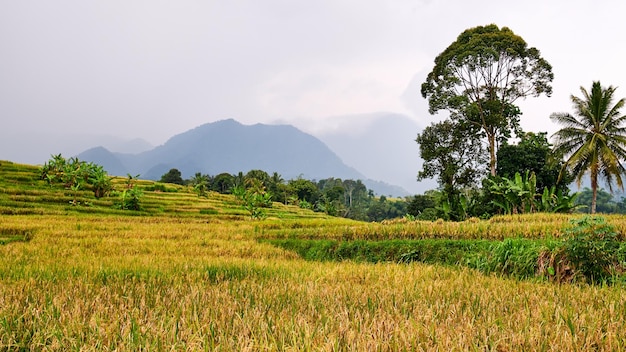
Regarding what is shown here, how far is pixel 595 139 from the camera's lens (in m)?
24.9

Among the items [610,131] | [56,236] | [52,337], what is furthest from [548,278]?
[610,131]

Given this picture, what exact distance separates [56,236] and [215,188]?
61518 millimetres

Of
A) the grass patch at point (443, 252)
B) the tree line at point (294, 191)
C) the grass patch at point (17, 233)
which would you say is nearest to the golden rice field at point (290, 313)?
the grass patch at point (443, 252)

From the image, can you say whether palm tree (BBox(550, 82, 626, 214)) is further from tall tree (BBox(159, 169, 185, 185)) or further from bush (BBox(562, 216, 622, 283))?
tall tree (BBox(159, 169, 185, 185))

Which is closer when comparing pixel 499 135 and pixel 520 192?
pixel 520 192

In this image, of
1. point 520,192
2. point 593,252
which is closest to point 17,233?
point 593,252

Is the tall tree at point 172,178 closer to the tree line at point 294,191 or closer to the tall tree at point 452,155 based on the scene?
the tree line at point 294,191

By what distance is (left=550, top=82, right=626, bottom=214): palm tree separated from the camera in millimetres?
24562

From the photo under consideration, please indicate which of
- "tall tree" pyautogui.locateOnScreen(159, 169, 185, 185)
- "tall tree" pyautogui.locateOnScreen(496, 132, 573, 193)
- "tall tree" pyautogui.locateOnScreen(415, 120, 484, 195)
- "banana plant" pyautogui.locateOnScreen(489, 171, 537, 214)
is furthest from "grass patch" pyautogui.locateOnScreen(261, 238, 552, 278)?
"tall tree" pyautogui.locateOnScreen(159, 169, 185, 185)

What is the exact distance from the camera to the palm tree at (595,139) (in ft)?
80.6

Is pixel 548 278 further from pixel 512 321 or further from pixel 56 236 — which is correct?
pixel 56 236

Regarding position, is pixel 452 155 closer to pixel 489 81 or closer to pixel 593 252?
pixel 489 81

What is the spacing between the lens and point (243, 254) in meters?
9.89

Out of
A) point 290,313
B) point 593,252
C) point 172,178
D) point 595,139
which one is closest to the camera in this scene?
point 290,313
